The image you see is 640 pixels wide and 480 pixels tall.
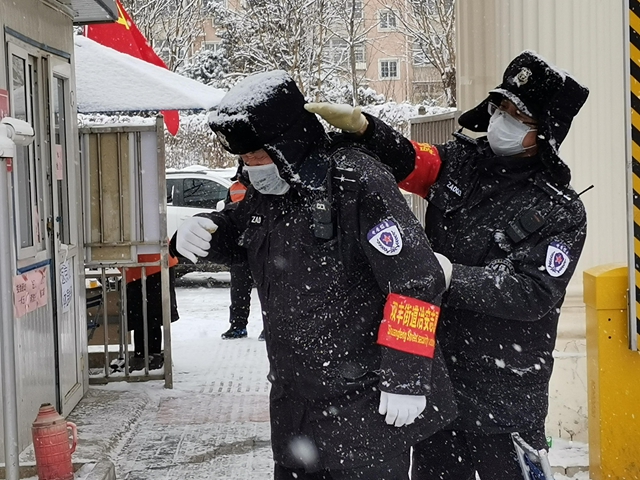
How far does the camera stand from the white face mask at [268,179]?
2953mm

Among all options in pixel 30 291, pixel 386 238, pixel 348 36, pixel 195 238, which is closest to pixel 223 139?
pixel 195 238

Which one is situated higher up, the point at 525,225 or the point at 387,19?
the point at 387,19

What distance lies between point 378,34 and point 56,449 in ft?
112

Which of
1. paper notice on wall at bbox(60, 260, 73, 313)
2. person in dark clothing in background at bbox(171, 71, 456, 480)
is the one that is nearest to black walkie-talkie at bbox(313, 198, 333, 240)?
person in dark clothing in background at bbox(171, 71, 456, 480)

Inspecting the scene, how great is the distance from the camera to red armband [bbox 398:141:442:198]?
11.4 feet

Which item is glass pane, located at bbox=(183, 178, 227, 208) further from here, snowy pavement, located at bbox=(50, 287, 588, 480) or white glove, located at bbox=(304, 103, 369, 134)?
white glove, located at bbox=(304, 103, 369, 134)

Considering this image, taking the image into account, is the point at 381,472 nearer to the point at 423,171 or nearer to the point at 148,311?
the point at 423,171

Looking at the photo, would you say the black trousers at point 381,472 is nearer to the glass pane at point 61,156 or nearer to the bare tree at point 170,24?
the glass pane at point 61,156

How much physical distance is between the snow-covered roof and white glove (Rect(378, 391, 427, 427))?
5369 mm

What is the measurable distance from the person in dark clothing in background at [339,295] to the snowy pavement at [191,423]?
2.49 meters

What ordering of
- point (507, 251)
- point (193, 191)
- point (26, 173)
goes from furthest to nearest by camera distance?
point (193, 191)
point (26, 173)
point (507, 251)

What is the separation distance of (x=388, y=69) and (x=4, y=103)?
115 ft

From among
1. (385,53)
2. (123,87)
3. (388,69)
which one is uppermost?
(385,53)

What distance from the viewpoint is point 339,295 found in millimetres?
2879
